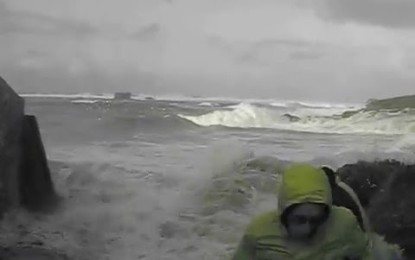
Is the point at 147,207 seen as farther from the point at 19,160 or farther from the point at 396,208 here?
the point at 396,208

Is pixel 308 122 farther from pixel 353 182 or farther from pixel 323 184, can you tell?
pixel 323 184

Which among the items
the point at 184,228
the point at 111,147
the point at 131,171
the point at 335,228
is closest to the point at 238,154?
the point at 131,171

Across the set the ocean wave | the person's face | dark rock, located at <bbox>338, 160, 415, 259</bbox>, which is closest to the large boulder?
dark rock, located at <bbox>338, 160, 415, 259</bbox>

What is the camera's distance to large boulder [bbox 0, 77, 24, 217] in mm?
9500

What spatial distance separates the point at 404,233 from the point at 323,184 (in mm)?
3976

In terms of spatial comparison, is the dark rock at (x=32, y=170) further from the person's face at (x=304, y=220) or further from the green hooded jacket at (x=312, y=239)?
the person's face at (x=304, y=220)

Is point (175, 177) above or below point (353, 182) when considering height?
below

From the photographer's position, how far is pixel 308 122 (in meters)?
57.0

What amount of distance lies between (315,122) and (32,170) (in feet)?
158

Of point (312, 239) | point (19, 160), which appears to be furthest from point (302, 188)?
point (19, 160)

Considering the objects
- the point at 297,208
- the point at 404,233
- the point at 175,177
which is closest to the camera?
the point at 297,208

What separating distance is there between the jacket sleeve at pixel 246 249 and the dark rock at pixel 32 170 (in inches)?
258

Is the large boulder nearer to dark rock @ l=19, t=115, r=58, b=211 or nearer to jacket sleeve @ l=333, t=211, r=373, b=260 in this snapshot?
dark rock @ l=19, t=115, r=58, b=211

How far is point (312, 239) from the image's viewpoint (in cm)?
373
